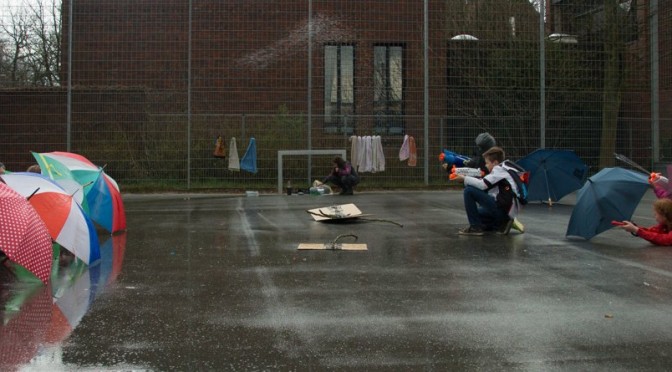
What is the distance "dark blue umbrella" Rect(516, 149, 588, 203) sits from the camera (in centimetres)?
1267

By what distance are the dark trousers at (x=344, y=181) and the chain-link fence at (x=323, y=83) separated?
1.58 metres

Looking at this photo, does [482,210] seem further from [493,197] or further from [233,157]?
[233,157]

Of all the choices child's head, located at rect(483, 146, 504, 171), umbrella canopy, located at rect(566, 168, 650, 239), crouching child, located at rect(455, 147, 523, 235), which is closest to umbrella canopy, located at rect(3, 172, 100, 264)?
crouching child, located at rect(455, 147, 523, 235)

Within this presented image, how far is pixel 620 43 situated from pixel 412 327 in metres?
17.3

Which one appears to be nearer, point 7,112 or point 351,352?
point 351,352

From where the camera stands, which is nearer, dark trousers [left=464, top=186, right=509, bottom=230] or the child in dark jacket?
dark trousers [left=464, top=186, right=509, bottom=230]

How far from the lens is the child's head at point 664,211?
760 centimetres

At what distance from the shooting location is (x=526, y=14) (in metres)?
19.3

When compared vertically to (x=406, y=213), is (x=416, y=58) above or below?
above

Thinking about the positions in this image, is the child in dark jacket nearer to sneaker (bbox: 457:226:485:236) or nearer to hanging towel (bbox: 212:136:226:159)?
hanging towel (bbox: 212:136:226:159)

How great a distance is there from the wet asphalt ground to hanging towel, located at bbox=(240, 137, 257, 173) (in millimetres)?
8674

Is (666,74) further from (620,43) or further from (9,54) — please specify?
(9,54)

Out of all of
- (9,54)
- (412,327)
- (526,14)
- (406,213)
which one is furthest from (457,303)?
(9,54)

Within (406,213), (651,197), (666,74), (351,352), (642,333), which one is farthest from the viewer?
(666,74)
